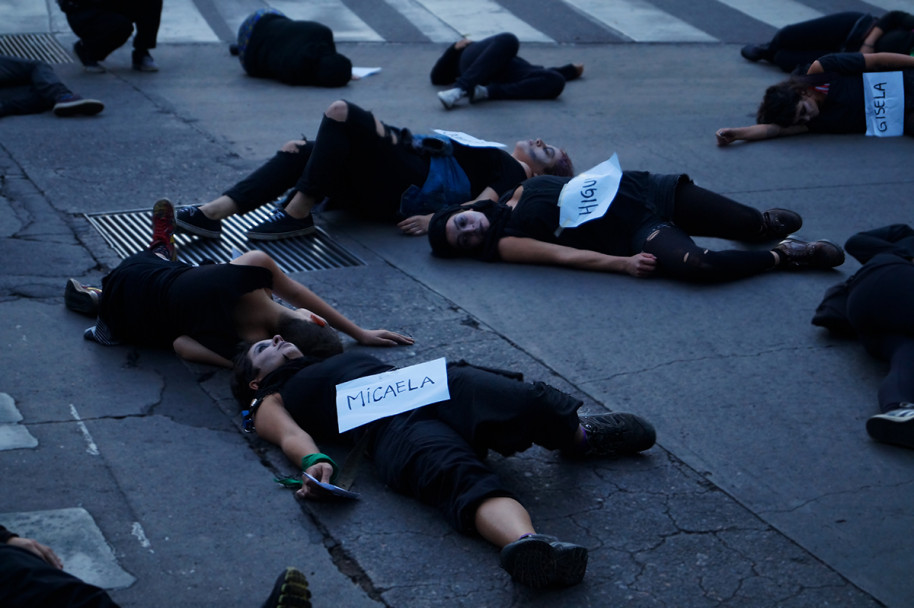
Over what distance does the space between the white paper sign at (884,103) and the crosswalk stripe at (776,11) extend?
164 inches

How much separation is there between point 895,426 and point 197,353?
281 centimetres

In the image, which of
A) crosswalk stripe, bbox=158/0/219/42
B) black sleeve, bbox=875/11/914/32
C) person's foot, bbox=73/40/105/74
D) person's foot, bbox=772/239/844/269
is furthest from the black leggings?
crosswalk stripe, bbox=158/0/219/42

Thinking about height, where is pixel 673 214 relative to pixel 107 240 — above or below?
above

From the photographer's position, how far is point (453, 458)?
3.50 m

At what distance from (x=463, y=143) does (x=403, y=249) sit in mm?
830

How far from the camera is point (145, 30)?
380 inches

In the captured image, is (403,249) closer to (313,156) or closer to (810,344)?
(313,156)

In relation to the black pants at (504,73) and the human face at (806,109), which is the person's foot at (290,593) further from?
the black pants at (504,73)

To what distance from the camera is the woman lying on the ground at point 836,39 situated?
8.74m

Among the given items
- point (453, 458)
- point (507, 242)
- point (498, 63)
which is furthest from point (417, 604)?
point (498, 63)

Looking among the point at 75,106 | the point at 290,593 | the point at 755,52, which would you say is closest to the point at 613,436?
the point at 290,593

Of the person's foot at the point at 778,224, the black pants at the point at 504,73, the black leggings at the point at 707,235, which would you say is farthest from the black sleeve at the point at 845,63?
the black leggings at the point at 707,235

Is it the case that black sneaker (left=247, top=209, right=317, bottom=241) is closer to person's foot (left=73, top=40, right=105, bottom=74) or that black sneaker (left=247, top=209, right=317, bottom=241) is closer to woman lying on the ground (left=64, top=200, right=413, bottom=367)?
woman lying on the ground (left=64, top=200, right=413, bottom=367)

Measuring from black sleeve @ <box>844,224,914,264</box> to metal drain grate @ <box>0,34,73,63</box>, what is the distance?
7.68 meters
